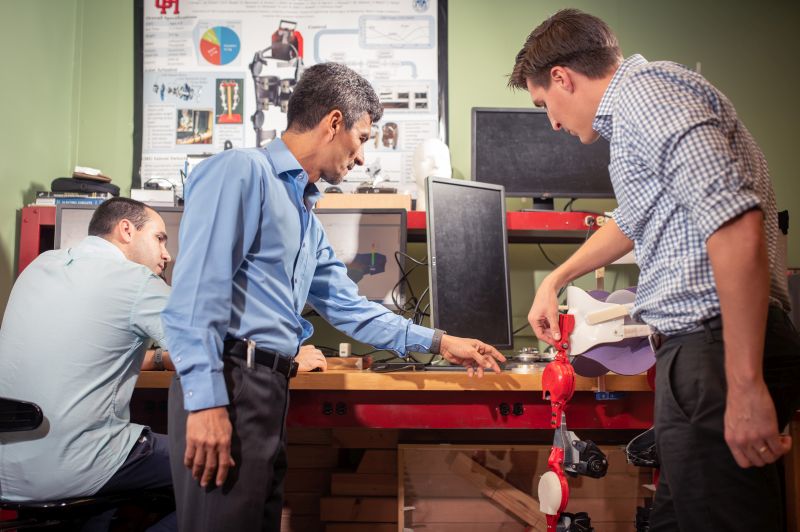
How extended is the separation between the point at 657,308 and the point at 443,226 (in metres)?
1.38

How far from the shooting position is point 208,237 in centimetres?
124

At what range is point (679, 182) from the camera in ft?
3.10

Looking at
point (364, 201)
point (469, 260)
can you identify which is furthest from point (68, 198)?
point (469, 260)

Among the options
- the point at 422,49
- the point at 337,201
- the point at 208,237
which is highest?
the point at 422,49

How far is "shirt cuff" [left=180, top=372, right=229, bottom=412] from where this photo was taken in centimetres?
118

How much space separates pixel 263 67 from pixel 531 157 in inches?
48.6

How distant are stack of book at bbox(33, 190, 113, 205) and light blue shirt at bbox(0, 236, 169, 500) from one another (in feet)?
2.39

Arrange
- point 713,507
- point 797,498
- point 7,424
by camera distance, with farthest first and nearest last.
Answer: point 797,498 < point 7,424 < point 713,507

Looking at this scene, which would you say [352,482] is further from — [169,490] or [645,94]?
[645,94]

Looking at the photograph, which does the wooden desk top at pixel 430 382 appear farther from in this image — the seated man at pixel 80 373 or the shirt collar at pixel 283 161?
the shirt collar at pixel 283 161

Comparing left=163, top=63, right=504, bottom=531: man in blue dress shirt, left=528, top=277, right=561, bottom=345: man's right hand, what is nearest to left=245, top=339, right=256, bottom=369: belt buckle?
left=163, top=63, right=504, bottom=531: man in blue dress shirt

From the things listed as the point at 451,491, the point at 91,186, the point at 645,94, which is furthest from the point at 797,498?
the point at 91,186

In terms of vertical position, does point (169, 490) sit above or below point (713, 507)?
below

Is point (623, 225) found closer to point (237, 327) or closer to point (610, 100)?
point (610, 100)
